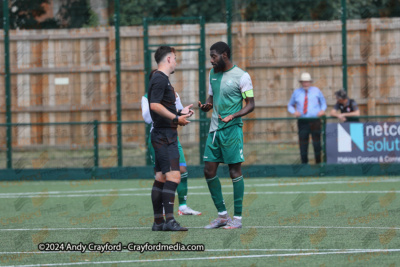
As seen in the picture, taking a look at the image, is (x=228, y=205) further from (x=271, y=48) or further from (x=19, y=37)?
(x=19, y=37)

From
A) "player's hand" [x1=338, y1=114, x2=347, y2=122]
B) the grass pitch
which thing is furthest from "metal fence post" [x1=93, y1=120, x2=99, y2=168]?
"player's hand" [x1=338, y1=114, x2=347, y2=122]

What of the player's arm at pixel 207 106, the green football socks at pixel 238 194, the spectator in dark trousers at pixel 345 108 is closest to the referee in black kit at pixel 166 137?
the player's arm at pixel 207 106

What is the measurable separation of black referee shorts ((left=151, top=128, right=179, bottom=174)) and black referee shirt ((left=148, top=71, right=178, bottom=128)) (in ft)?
0.26

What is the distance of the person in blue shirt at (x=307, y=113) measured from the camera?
1752 centimetres

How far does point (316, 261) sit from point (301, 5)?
17.1 m

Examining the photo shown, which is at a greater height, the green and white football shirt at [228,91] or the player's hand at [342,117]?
the green and white football shirt at [228,91]

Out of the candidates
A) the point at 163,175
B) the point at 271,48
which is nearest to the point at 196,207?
the point at 163,175

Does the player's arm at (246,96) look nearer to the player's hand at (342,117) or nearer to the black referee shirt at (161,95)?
the black referee shirt at (161,95)

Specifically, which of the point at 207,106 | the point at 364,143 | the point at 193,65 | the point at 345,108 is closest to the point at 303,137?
the point at 345,108

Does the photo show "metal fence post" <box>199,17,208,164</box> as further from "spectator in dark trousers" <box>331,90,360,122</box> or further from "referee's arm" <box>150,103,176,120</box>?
"referee's arm" <box>150,103,176,120</box>

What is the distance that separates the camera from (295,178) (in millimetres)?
17312

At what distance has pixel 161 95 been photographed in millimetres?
9195

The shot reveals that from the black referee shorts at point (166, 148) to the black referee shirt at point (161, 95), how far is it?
8 cm

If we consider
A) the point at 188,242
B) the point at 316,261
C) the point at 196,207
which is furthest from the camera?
the point at 196,207
